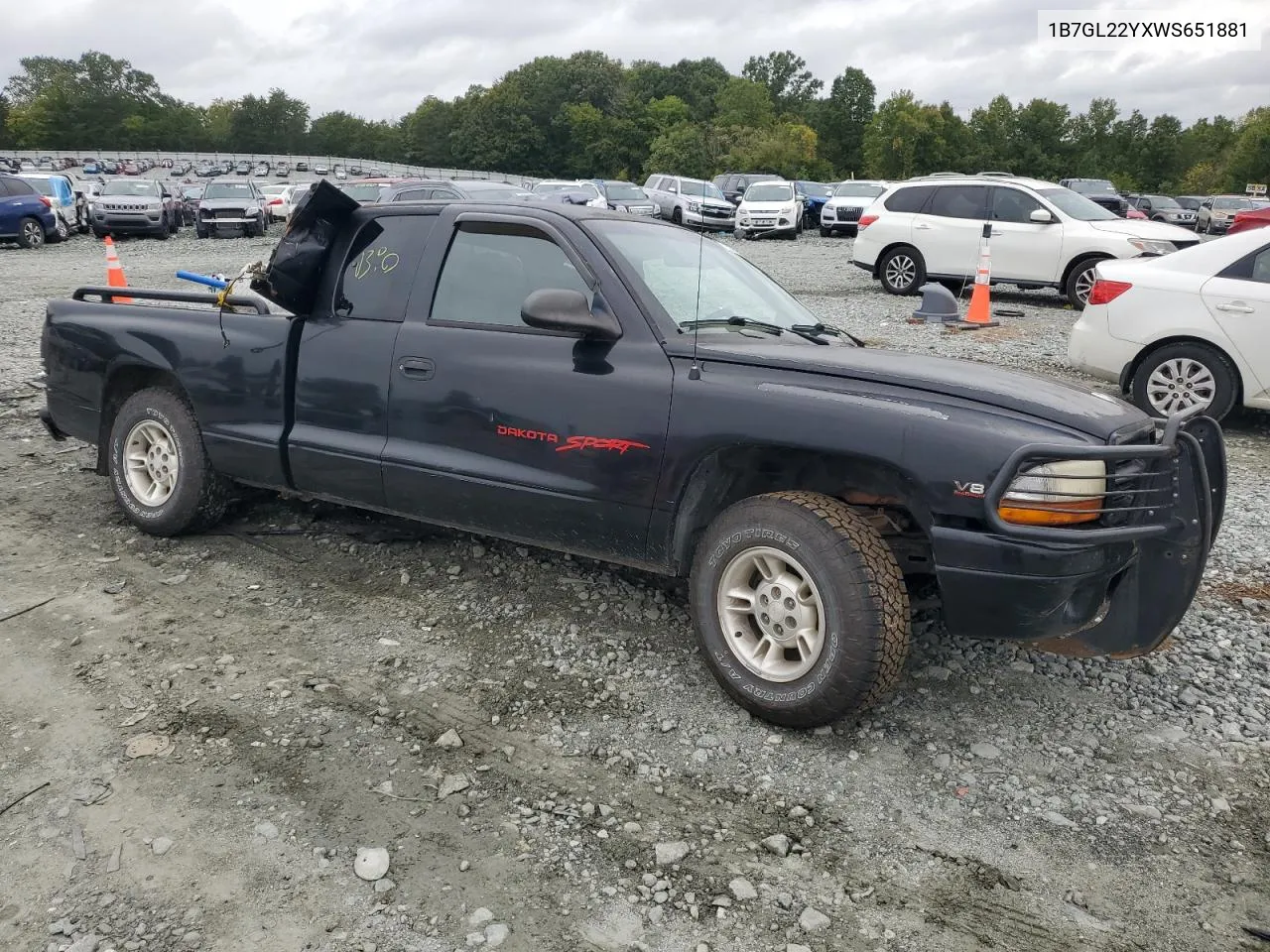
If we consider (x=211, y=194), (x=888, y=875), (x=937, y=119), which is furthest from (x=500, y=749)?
(x=937, y=119)

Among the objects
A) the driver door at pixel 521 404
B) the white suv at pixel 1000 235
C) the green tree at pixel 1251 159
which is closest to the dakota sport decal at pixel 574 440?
the driver door at pixel 521 404

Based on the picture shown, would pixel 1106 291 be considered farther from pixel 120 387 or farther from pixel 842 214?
pixel 842 214

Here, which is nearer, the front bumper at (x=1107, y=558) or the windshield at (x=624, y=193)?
the front bumper at (x=1107, y=558)

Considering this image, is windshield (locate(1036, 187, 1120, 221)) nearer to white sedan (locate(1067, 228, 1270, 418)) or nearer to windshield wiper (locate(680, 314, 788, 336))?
white sedan (locate(1067, 228, 1270, 418))

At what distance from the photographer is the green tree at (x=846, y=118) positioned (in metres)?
94.7

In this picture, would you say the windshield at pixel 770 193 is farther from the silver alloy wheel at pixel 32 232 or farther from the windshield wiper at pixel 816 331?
the windshield wiper at pixel 816 331

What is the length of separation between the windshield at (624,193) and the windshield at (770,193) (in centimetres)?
287

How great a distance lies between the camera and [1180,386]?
23.8ft

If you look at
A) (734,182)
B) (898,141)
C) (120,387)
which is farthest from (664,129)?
(120,387)

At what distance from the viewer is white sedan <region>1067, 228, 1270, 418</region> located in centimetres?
700

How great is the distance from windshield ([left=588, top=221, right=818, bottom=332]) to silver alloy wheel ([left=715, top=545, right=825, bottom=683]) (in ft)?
3.23

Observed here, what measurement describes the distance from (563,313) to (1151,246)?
37.8 feet

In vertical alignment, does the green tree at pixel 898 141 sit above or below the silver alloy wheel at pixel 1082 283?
above

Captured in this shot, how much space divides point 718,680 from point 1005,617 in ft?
3.23
